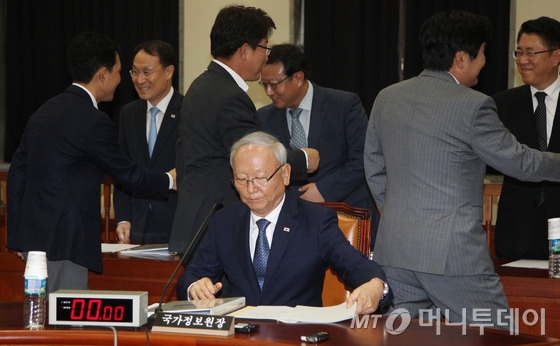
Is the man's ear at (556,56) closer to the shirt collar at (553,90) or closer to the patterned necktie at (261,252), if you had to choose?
the shirt collar at (553,90)

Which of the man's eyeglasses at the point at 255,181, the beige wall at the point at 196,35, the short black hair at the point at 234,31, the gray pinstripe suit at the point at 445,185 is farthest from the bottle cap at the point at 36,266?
the beige wall at the point at 196,35

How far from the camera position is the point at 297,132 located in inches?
164

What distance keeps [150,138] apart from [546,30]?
7.10 feet

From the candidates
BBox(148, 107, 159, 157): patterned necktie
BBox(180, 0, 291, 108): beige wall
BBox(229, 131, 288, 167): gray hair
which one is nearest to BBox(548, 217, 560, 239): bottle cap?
BBox(229, 131, 288, 167): gray hair

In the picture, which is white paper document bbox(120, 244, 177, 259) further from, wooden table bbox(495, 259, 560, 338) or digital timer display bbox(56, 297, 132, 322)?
wooden table bbox(495, 259, 560, 338)

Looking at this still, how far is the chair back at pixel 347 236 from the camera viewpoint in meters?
3.03

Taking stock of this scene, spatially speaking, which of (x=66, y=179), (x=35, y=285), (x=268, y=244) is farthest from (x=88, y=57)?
(x=35, y=285)

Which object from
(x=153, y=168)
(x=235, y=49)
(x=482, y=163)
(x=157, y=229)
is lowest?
(x=157, y=229)

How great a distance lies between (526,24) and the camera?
3955mm

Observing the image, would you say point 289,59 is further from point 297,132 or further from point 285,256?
point 285,256

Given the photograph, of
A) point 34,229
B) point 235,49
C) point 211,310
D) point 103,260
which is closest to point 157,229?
point 103,260

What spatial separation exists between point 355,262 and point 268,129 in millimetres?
1698

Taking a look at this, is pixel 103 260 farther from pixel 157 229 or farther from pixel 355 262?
pixel 355 262

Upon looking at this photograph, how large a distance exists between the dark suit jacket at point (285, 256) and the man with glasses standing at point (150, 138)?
1.64 m
